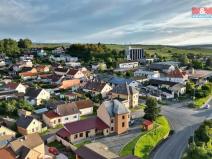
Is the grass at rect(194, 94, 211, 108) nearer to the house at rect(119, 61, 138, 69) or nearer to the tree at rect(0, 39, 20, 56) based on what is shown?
the house at rect(119, 61, 138, 69)

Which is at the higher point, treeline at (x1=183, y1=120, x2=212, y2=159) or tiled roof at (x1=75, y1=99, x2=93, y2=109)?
tiled roof at (x1=75, y1=99, x2=93, y2=109)

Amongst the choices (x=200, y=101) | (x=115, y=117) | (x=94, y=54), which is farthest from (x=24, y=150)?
(x=94, y=54)

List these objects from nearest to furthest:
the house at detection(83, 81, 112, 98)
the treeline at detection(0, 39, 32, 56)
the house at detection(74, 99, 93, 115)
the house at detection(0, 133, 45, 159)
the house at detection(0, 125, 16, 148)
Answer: the house at detection(0, 133, 45, 159) → the house at detection(0, 125, 16, 148) → the house at detection(74, 99, 93, 115) → the house at detection(83, 81, 112, 98) → the treeline at detection(0, 39, 32, 56)

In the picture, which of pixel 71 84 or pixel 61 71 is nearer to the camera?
pixel 71 84

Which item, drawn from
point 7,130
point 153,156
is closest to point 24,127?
point 7,130

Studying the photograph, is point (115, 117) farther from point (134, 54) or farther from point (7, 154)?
point (134, 54)

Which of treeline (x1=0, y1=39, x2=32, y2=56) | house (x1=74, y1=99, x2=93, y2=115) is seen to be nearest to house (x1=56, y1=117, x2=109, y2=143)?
house (x1=74, y1=99, x2=93, y2=115)

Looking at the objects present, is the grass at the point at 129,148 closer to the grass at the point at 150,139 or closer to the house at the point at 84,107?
the grass at the point at 150,139
